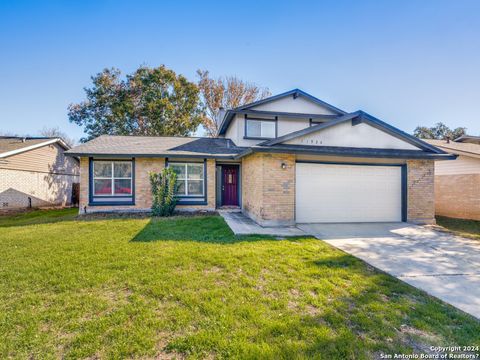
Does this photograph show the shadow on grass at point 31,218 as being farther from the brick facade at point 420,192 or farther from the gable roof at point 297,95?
the brick facade at point 420,192

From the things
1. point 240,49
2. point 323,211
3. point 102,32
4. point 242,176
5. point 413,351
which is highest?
point 240,49

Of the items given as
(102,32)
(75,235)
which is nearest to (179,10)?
(102,32)

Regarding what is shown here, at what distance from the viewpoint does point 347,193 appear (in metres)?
9.62

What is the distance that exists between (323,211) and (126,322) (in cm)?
796

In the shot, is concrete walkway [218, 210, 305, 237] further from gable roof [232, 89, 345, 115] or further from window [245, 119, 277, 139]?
gable roof [232, 89, 345, 115]

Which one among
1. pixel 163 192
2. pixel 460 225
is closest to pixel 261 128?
pixel 163 192

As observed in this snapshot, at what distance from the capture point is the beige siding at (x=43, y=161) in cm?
1394

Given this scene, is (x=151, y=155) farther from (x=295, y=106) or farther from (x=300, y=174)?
(x=295, y=106)

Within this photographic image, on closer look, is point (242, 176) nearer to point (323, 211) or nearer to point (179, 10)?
point (323, 211)

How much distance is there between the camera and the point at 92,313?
324 cm

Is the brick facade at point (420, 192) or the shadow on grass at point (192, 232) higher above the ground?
the brick facade at point (420, 192)

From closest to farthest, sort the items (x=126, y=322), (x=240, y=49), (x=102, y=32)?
1. (x=126, y=322)
2. (x=102, y=32)
3. (x=240, y=49)

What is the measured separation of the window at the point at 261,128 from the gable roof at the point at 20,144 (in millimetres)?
13092

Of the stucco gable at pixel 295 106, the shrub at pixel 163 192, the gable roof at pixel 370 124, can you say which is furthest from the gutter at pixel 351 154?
the stucco gable at pixel 295 106
